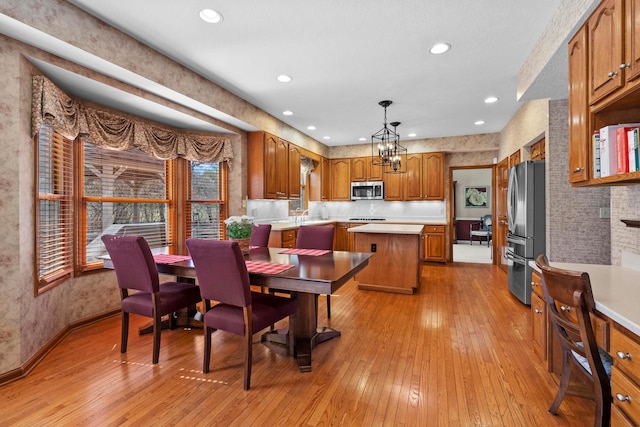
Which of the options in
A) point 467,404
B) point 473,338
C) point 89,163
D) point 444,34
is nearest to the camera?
point 467,404

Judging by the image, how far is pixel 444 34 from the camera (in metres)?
2.67

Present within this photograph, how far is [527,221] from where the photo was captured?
3570 mm

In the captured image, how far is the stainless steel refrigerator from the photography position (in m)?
3.53

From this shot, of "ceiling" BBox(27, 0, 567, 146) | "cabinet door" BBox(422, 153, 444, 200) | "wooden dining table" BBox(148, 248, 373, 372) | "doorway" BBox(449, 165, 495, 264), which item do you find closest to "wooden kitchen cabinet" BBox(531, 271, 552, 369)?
"wooden dining table" BBox(148, 248, 373, 372)

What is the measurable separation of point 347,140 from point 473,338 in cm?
496

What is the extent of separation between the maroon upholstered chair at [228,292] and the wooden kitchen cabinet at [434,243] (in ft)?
16.1

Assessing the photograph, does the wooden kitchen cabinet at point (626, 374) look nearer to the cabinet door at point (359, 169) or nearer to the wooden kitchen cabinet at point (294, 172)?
the wooden kitchen cabinet at point (294, 172)

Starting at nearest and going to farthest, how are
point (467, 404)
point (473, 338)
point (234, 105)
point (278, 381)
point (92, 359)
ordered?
point (467, 404)
point (278, 381)
point (92, 359)
point (473, 338)
point (234, 105)

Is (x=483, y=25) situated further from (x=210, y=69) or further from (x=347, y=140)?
(x=347, y=140)

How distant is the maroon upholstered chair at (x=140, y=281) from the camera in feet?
7.83

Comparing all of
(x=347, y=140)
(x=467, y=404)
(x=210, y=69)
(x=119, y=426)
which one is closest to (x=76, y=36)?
(x=210, y=69)

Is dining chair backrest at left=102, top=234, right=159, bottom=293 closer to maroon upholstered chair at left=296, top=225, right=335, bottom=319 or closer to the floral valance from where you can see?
the floral valance

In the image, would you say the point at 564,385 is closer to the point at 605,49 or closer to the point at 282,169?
the point at 605,49

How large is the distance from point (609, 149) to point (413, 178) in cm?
521
